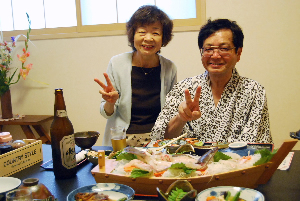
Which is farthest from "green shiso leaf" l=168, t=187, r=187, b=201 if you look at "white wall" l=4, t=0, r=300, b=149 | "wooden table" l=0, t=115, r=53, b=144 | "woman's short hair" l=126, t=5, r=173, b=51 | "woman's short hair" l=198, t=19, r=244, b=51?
"wooden table" l=0, t=115, r=53, b=144

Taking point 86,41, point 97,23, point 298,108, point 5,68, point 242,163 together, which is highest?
point 97,23

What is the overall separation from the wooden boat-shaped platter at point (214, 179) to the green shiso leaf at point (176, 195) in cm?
6

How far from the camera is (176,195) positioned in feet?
2.53

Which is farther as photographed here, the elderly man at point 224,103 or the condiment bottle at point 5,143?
the elderly man at point 224,103

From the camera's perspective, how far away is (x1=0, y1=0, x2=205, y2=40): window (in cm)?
308

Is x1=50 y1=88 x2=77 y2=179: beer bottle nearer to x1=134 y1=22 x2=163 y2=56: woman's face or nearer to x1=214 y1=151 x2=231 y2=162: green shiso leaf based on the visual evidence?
x1=214 y1=151 x2=231 y2=162: green shiso leaf

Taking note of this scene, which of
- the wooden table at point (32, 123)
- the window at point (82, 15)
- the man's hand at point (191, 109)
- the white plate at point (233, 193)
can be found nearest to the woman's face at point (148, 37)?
the man's hand at point (191, 109)

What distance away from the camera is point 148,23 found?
6.69 ft

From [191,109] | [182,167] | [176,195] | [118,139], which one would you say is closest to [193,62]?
[191,109]

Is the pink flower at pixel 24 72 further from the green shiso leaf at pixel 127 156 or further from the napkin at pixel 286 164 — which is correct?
the napkin at pixel 286 164

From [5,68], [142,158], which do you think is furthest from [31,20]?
[142,158]

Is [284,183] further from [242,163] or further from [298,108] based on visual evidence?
[298,108]

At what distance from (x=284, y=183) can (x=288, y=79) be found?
222 centimetres

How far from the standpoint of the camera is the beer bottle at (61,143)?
1074mm
